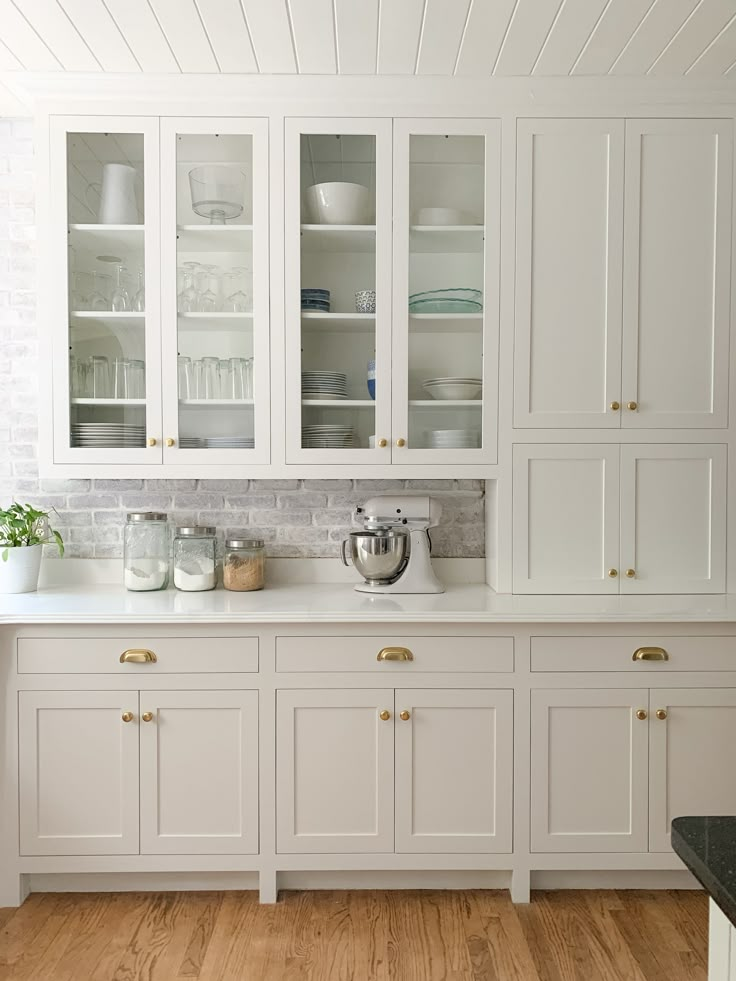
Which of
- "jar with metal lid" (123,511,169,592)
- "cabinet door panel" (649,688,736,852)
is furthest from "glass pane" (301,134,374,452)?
"cabinet door panel" (649,688,736,852)

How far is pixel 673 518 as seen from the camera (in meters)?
2.61

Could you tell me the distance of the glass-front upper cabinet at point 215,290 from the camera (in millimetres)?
2547

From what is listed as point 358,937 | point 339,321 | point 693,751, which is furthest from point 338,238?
point 358,937

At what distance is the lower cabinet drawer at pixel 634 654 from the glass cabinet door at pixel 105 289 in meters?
1.43

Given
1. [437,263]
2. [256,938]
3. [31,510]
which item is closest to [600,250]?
[437,263]

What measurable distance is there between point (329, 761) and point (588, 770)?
785 millimetres

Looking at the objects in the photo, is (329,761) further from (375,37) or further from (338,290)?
(375,37)

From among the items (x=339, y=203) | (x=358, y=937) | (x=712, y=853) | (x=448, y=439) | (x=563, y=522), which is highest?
(x=339, y=203)

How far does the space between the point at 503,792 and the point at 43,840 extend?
1394 mm

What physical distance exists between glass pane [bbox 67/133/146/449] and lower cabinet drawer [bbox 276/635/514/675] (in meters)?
0.89

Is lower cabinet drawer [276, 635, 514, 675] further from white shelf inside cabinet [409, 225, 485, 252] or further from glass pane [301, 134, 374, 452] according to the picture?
white shelf inside cabinet [409, 225, 485, 252]

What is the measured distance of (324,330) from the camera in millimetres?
2594

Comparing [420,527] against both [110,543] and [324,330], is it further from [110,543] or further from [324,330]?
[110,543]

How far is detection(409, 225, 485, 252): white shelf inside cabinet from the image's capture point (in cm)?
257
